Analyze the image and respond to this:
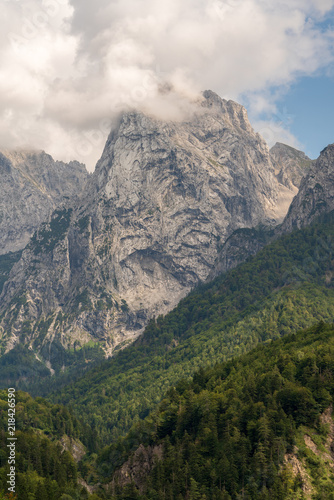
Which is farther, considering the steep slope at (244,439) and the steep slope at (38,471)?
the steep slope at (38,471)

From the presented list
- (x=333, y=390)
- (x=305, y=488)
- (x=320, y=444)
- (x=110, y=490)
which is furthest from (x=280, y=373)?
(x=110, y=490)

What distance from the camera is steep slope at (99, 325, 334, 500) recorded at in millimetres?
119750

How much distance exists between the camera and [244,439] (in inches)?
5074

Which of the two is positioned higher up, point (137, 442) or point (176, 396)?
point (176, 396)

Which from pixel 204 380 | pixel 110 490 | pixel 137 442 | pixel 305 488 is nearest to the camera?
pixel 305 488

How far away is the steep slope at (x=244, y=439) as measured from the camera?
120m

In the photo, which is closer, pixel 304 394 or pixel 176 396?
pixel 304 394

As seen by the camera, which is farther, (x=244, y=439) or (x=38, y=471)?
(x=38, y=471)

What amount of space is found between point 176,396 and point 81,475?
130 feet

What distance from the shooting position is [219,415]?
145 metres

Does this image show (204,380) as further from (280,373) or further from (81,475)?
(81,475)

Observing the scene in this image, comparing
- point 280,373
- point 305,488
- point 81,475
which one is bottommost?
point 305,488

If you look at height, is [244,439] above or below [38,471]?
below

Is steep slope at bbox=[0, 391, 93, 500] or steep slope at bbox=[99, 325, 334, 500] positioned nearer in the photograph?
steep slope at bbox=[99, 325, 334, 500]
